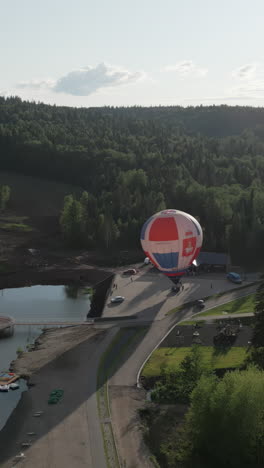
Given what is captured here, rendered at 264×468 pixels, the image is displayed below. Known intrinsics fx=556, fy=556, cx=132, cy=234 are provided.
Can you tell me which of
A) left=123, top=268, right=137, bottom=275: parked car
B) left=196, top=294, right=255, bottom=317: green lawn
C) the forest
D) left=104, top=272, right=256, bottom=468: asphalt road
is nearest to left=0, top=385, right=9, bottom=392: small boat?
left=104, top=272, right=256, bottom=468: asphalt road

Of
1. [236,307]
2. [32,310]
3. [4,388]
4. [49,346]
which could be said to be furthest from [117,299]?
[4,388]

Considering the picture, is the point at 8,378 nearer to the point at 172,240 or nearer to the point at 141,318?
the point at 141,318

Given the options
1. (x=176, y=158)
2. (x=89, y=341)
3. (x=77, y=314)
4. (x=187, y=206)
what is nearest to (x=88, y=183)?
(x=176, y=158)

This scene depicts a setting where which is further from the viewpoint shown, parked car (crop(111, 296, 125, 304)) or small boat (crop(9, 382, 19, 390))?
parked car (crop(111, 296, 125, 304))

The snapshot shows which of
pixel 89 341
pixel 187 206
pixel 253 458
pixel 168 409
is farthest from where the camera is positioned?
pixel 187 206

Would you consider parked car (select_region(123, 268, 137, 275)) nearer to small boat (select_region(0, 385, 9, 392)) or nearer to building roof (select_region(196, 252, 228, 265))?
building roof (select_region(196, 252, 228, 265))

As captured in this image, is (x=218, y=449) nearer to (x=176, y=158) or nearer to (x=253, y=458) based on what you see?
(x=253, y=458)
